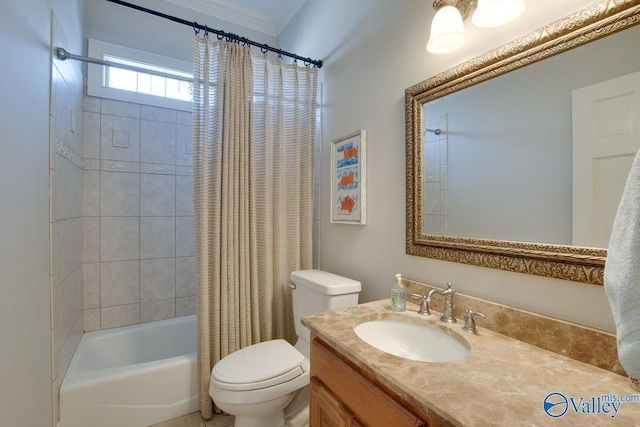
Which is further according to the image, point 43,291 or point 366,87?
point 366,87

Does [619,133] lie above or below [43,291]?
above

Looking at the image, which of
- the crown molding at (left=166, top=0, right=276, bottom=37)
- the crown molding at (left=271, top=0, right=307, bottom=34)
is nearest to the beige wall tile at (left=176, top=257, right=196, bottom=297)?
the crown molding at (left=166, top=0, right=276, bottom=37)

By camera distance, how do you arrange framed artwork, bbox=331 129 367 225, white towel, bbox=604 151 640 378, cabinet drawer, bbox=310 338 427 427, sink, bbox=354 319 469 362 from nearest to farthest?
white towel, bbox=604 151 640 378 < cabinet drawer, bbox=310 338 427 427 < sink, bbox=354 319 469 362 < framed artwork, bbox=331 129 367 225

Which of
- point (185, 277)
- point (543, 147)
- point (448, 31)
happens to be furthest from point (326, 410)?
point (185, 277)

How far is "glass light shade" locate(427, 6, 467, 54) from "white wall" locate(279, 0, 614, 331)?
0.28 ft

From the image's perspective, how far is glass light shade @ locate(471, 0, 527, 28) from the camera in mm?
883

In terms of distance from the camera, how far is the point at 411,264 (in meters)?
1.32

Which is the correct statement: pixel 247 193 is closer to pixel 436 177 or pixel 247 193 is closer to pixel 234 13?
pixel 436 177

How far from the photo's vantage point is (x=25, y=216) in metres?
1.00

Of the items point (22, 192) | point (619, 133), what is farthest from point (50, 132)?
point (619, 133)

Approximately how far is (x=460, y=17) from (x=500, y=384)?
1.19 meters

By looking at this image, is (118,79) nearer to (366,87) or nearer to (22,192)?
(22,192)

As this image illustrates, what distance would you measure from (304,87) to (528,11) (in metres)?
1.35

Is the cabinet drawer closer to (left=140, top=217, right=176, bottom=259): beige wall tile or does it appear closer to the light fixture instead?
the light fixture
